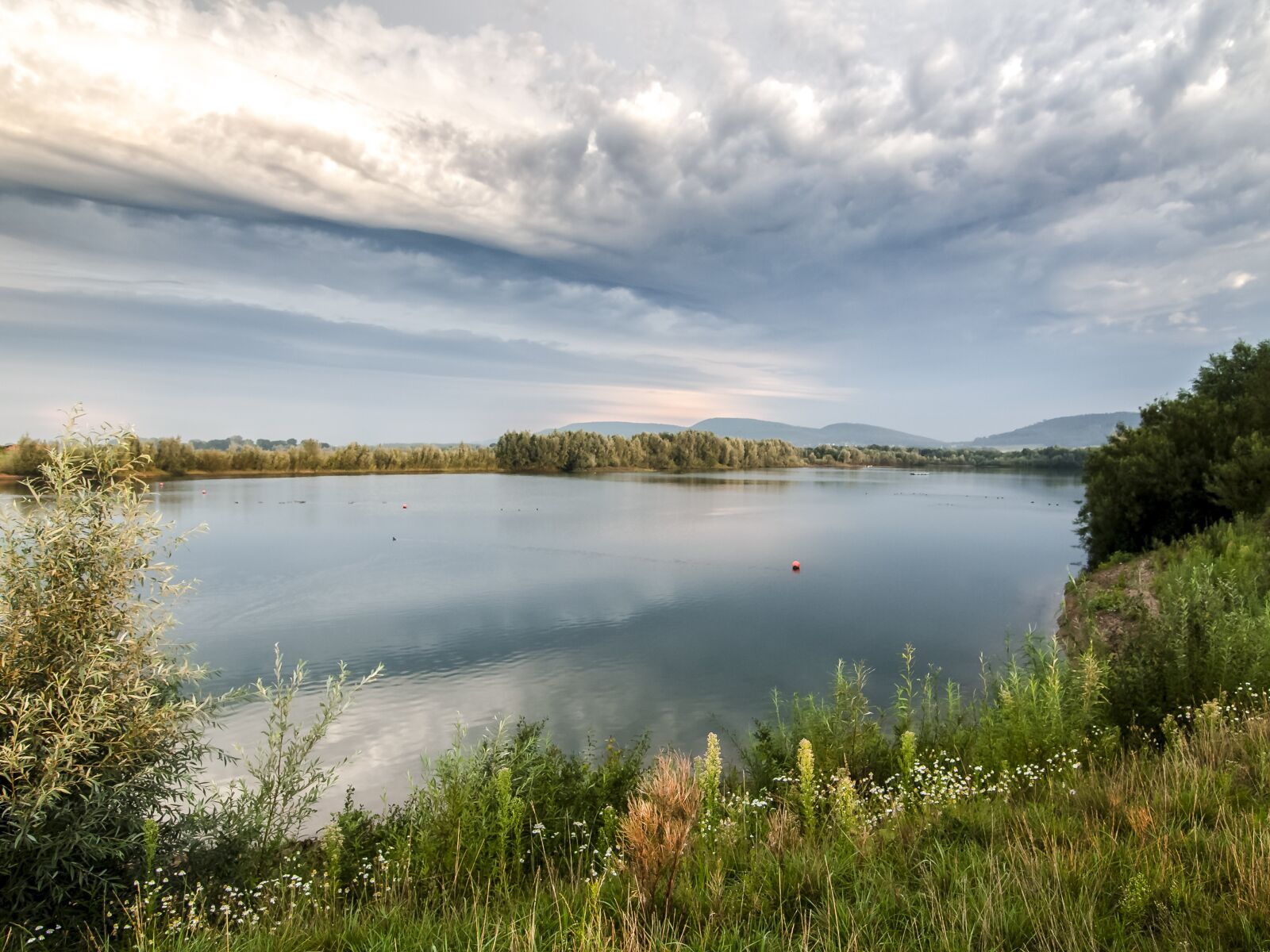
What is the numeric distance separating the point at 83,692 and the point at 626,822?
3946mm

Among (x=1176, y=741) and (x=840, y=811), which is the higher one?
(x=1176, y=741)

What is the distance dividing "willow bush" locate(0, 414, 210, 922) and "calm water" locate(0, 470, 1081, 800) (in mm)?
4733

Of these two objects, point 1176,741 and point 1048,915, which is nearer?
point 1048,915

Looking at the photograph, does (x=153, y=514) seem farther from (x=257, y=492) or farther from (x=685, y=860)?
(x=257, y=492)

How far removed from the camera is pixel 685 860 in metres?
3.31

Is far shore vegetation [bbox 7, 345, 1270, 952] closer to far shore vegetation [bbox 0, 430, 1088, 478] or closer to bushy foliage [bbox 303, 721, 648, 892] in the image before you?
bushy foliage [bbox 303, 721, 648, 892]

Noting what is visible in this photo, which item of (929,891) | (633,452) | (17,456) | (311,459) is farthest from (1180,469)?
(311,459)

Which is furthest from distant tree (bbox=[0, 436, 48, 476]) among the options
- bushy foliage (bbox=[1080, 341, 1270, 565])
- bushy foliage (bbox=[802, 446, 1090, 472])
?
bushy foliage (bbox=[802, 446, 1090, 472])

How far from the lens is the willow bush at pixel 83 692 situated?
3932 mm

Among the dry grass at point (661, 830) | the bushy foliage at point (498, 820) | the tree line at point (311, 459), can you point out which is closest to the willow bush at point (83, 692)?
the bushy foliage at point (498, 820)

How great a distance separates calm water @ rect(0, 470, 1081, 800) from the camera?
12281 millimetres

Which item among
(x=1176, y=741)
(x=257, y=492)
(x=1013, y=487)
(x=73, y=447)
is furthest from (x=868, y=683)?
(x=1013, y=487)

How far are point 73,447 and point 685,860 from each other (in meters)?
5.71

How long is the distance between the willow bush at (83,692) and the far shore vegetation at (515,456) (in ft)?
315
